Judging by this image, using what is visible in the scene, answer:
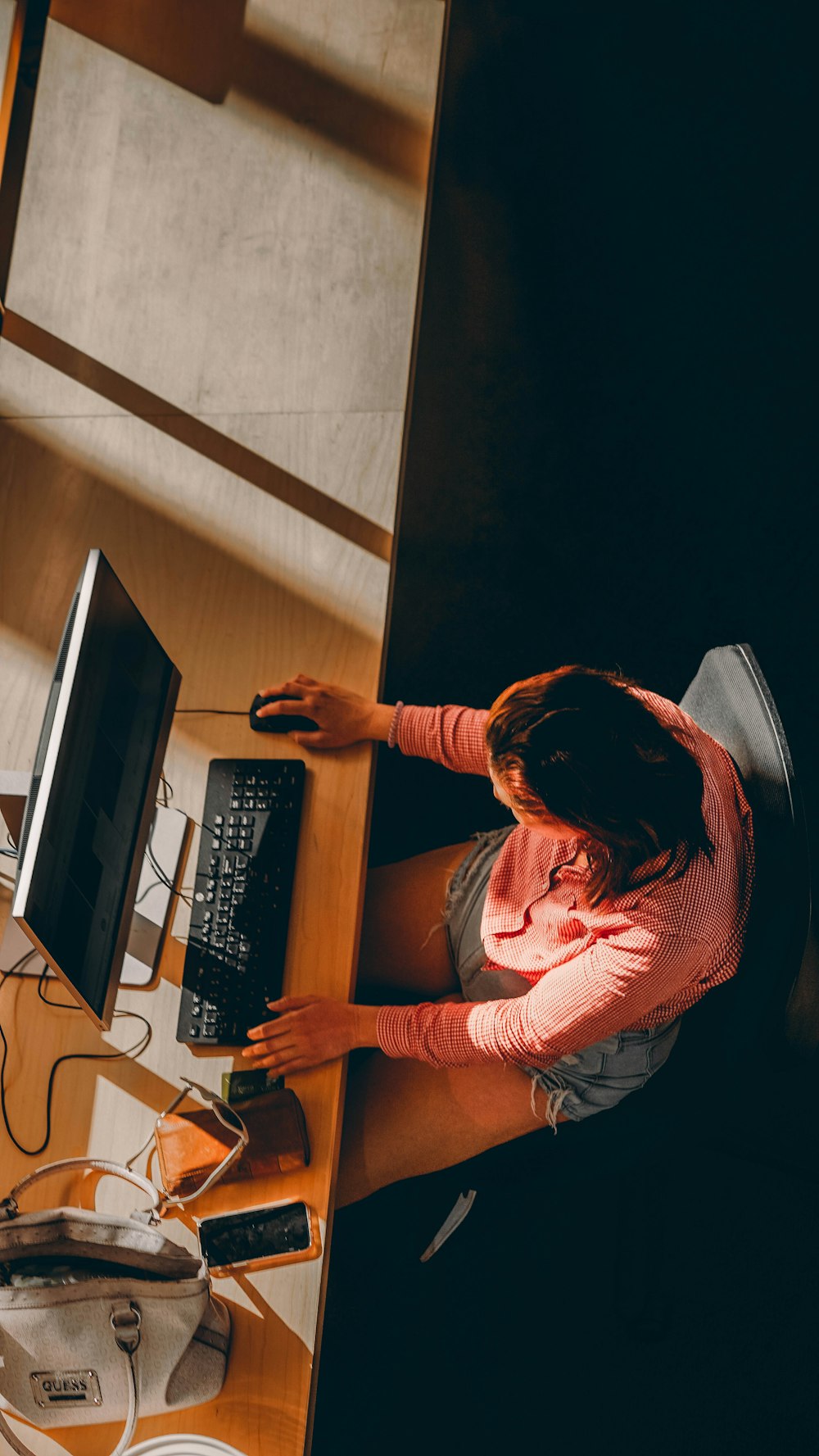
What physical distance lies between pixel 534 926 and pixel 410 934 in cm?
29

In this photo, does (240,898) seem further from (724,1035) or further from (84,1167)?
(724,1035)

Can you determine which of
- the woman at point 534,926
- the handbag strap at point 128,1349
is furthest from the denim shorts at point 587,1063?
the handbag strap at point 128,1349

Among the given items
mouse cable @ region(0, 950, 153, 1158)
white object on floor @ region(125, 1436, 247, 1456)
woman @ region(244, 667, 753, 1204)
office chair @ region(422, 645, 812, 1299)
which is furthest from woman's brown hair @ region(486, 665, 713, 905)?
white object on floor @ region(125, 1436, 247, 1456)

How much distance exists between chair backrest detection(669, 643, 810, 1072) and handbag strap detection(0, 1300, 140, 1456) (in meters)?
0.77

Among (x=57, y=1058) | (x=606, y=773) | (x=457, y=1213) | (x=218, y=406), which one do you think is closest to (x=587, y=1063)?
(x=457, y=1213)

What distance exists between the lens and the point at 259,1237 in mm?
1313

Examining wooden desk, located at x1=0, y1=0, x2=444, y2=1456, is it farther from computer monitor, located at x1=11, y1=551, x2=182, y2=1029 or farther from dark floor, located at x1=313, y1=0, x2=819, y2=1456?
dark floor, located at x1=313, y1=0, x2=819, y2=1456

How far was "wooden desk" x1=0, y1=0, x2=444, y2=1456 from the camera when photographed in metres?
1.51

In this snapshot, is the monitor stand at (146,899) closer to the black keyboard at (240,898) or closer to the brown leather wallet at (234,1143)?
the black keyboard at (240,898)

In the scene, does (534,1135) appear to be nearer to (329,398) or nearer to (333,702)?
(333,702)

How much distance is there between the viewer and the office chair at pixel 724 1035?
123 centimetres

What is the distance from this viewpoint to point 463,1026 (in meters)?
1.42

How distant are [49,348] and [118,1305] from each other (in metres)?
1.51

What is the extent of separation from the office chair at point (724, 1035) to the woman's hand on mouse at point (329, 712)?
498 mm
